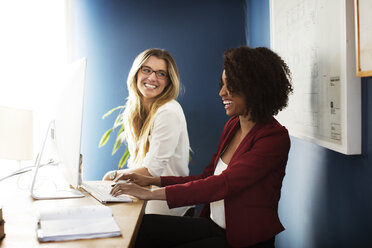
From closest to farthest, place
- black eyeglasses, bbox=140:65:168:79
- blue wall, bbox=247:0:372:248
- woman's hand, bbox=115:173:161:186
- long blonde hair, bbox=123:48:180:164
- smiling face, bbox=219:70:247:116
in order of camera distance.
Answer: blue wall, bbox=247:0:372:248
smiling face, bbox=219:70:247:116
woman's hand, bbox=115:173:161:186
long blonde hair, bbox=123:48:180:164
black eyeglasses, bbox=140:65:168:79

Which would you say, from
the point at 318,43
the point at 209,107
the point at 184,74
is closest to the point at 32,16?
the point at 184,74

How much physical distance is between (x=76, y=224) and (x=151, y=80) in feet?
4.31

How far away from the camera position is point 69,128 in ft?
4.79

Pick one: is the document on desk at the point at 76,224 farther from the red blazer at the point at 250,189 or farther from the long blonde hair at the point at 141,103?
the long blonde hair at the point at 141,103

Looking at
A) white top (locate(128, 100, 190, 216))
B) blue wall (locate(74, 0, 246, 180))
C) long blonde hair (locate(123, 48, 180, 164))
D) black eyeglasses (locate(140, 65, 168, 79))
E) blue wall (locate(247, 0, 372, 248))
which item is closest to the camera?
blue wall (locate(247, 0, 372, 248))

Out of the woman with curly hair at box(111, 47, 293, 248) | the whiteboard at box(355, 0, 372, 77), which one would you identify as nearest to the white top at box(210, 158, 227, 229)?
the woman with curly hair at box(111, 47, 293, 248)

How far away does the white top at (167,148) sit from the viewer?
2.06 meters

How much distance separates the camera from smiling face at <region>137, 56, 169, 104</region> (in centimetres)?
238

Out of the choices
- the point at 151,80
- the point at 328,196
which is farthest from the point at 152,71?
the point at 328,196

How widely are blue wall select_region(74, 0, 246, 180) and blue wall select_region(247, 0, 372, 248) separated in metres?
1.38

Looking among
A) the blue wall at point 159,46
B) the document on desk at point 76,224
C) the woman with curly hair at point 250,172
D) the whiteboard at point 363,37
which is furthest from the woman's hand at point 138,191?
the blue wall at point 159,46

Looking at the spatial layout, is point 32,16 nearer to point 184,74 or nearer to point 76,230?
point 184,74

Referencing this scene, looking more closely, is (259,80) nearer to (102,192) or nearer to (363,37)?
(363,37)

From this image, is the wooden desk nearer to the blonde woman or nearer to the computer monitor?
the computer monitor
